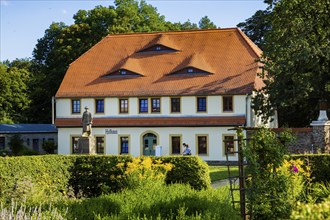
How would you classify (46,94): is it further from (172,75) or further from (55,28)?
(172,75)

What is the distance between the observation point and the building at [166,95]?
42156 millimetres

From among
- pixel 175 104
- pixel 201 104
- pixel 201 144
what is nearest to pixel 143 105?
pixel 175 104

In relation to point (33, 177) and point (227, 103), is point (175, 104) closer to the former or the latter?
point (227, 103)

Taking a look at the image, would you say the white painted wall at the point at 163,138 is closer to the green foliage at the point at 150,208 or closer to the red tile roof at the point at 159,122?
the red tile roof at the point at 159,122

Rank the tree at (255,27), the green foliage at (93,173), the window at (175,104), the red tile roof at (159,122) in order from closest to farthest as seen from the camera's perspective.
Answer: the green foliage at (93,173)
the red tile roof at (159,122)
the window at (175,104)
the tree at (255,27)

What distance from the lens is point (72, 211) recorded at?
11195 mm

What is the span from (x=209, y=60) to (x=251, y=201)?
108 ft

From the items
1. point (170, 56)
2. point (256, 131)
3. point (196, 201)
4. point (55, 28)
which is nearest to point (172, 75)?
point (170, 56)

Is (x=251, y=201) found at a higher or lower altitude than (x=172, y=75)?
lower

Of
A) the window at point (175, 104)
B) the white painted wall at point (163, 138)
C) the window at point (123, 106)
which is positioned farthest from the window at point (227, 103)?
the window at point (123, 106)

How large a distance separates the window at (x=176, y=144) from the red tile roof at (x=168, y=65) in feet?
11.2

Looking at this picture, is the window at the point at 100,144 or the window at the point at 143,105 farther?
the window at the point at 100,144

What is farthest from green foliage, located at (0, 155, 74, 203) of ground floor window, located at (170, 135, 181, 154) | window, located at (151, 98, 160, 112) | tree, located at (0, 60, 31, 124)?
tree, located at (0, 60, 31, 124)

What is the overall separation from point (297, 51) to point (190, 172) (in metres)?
15.9
